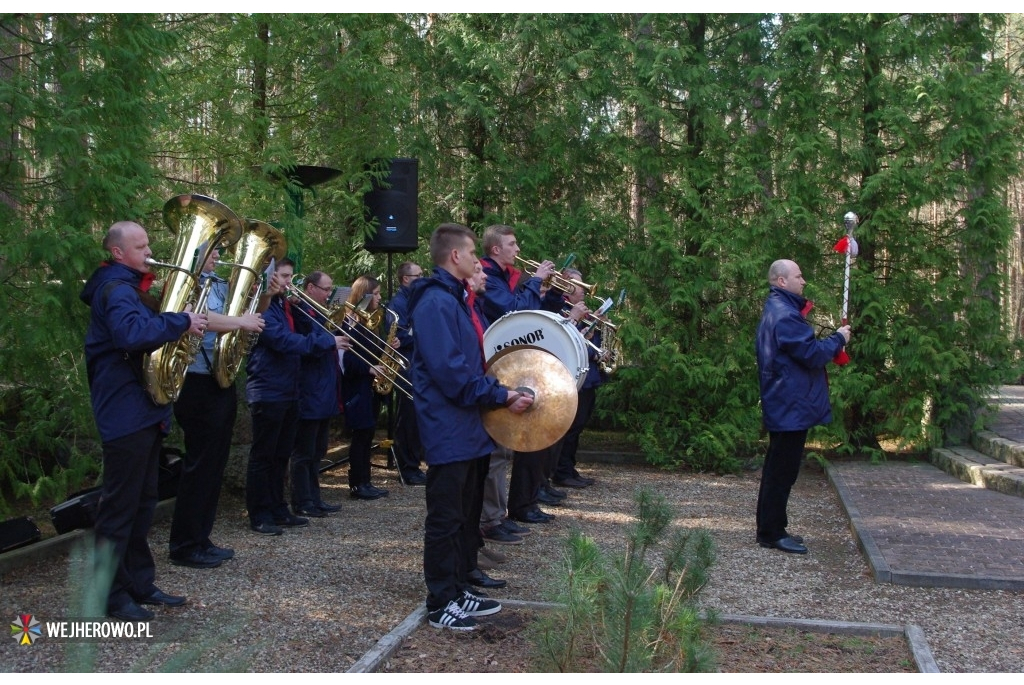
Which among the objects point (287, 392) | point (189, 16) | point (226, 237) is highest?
point (189, 16)

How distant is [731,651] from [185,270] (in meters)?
3.32

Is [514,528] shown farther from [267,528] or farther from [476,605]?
[476,605]

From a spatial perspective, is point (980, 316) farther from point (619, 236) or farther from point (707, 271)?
point (619, 236)

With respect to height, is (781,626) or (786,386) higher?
(786,386)

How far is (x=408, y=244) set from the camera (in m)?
10.5

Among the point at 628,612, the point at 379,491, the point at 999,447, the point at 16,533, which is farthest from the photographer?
the point at 999,447

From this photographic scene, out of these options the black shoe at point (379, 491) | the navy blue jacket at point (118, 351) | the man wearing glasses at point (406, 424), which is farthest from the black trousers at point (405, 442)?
the navy blue jacket at point (118, 351)

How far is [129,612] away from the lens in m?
5.05

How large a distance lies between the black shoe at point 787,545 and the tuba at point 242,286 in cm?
386

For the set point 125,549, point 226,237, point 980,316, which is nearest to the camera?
point 125,549

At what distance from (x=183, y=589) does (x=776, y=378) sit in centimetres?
407

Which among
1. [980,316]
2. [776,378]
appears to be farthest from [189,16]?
[980,316]

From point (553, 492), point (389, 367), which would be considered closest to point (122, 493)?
point (389, 367)
